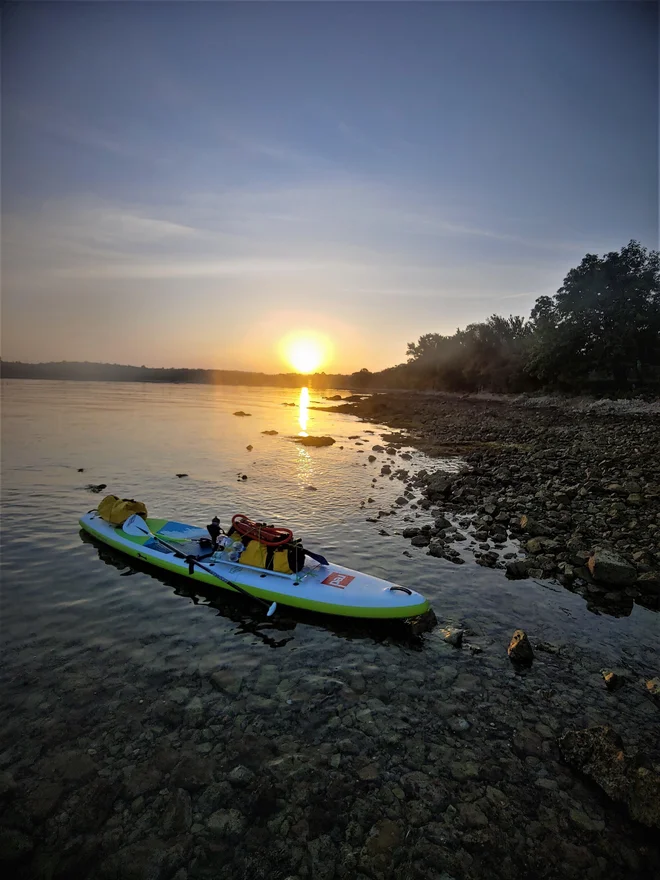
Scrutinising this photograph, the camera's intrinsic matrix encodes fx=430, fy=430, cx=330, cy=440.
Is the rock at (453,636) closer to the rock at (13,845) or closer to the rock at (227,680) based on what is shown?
the rock at (227,680)

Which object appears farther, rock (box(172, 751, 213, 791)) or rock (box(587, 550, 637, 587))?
rock (box(587, 550, 637, 587))

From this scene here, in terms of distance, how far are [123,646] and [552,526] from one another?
37.1ft

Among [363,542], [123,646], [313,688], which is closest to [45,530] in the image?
[123,646]

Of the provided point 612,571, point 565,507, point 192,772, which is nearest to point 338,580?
point 192,772

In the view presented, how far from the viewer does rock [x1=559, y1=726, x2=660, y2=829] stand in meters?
4.55

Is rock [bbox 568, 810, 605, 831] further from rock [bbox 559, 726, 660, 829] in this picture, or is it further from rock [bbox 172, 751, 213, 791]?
rock [bbox 172, 751, 213, 791]

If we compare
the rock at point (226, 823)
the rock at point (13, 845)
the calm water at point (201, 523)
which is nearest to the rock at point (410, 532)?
the calm water at point (201, 523)

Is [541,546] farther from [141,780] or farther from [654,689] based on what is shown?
[141,780]

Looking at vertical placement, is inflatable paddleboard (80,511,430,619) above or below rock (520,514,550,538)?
below

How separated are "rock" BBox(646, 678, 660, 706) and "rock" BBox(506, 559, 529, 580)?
12.0 feet

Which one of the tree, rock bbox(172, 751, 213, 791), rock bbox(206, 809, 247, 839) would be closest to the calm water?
rock bbox(172, 751, 213, 791)

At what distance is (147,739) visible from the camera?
5652 millimetres

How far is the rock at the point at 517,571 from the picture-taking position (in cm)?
1041

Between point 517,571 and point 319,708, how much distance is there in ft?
20.7
